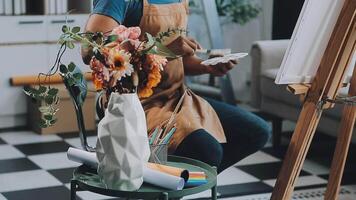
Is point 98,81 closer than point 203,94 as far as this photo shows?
Yes

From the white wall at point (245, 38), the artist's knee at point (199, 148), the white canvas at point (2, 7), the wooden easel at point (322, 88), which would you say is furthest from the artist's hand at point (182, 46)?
the white wall at point (245, 38)

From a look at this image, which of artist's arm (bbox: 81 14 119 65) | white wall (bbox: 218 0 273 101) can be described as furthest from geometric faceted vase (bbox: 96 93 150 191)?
white wall (bbox: 218 0 273 101)

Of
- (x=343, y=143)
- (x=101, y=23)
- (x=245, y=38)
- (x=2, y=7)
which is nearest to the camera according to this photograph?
(x=101, y=23)

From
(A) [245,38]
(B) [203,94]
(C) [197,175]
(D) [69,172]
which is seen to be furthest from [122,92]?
(A) [245,38]

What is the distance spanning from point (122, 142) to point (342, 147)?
1.03 meters

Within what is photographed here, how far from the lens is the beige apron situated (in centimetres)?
299

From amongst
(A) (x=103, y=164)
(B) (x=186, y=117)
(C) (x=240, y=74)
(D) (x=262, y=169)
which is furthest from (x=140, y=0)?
(C) (x=240, y=74)

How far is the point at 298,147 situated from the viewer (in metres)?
2.79

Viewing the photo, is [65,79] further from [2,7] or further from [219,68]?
[2,7]

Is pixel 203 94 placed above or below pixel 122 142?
below

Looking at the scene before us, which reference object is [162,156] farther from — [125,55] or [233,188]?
[233,188]

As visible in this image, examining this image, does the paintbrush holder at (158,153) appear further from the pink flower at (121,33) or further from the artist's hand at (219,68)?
the artist's hand at (219,68)

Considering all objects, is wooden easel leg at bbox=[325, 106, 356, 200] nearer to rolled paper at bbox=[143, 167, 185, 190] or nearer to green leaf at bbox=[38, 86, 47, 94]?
rolled paper at bbox=[143, 167, 185, 190]

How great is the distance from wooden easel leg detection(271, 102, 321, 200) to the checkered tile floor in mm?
1158
